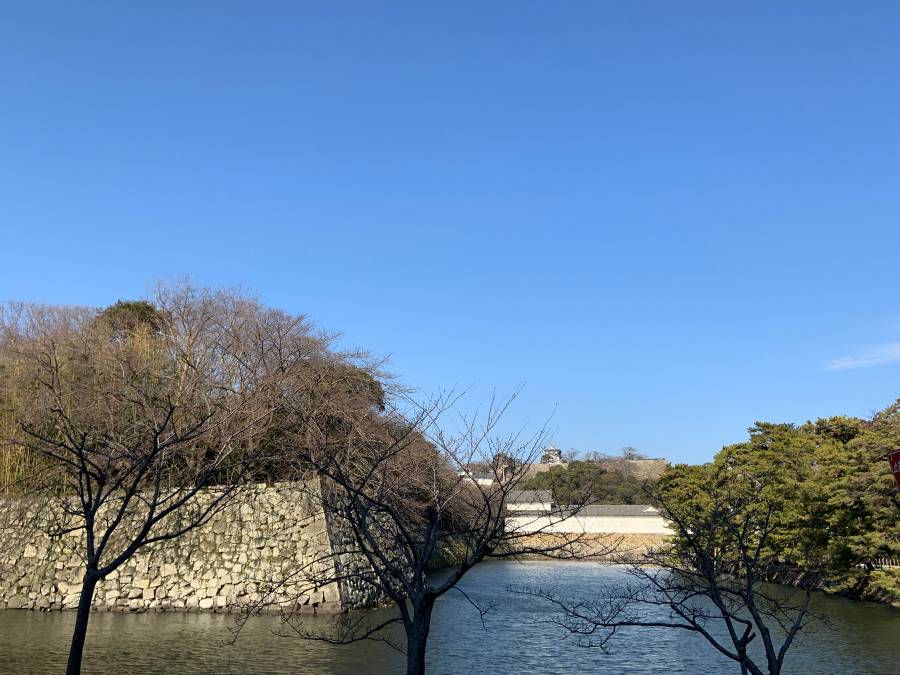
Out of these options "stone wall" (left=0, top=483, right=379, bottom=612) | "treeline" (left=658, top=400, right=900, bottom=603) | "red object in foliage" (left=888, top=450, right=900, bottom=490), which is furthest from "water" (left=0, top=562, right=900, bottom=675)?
"red object in foliage" (left=888, top=450, right=900, bottom=490)

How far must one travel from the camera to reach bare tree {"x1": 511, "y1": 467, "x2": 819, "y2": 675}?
5996 mm

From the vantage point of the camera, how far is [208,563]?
15.6 meters

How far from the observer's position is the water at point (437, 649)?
10516 millimetres

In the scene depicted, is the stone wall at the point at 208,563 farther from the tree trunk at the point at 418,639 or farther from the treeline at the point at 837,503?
the tree trunk at the point at 418,639

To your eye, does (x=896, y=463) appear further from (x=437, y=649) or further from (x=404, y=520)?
(x=437, y=649)

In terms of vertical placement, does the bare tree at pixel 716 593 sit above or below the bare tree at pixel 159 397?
below

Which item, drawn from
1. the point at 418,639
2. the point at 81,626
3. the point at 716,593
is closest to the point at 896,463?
the point at 716,593

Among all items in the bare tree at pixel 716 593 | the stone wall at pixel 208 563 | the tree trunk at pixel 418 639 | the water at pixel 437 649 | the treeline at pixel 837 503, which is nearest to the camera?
the tree trunk at pixel 418 639

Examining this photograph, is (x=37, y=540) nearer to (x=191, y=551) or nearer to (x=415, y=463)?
(x=191, y=551)

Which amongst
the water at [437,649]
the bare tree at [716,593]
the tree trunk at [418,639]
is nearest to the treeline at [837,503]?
the bare tree at [716,593]

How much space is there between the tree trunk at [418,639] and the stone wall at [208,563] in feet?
31.9

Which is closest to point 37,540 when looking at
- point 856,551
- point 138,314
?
point 138,314

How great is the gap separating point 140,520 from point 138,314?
15334 mm

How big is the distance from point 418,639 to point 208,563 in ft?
37.6
